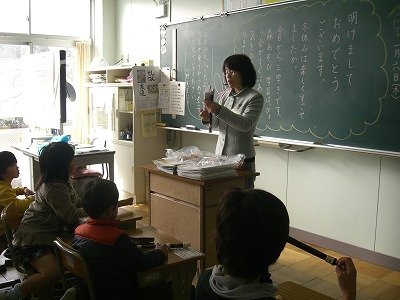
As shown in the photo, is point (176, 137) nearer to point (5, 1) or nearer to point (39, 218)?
point (5, 1)

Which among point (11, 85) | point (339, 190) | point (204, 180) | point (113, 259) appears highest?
point (11, 85)

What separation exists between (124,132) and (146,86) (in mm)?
669

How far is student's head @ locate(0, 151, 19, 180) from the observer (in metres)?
2.64

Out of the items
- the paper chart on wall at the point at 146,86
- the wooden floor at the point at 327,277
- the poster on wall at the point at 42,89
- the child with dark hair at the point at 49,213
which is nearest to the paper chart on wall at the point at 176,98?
the paper chart on wall at the point at 146,86

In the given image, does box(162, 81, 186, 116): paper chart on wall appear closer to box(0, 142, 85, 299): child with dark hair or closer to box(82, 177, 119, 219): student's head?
box(0, 142, 85, 299): child with dark hair

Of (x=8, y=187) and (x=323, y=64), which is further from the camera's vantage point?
(x=323, y=64)

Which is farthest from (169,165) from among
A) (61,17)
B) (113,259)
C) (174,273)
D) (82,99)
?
(61,17)

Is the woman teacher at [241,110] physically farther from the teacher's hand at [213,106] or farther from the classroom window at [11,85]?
the classroom window at [11,85]

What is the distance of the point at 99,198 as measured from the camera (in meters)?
1.86

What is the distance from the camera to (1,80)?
5.54 m

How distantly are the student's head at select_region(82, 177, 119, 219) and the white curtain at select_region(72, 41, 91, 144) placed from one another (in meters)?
4.31

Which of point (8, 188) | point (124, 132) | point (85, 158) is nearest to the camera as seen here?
point (8, 188)

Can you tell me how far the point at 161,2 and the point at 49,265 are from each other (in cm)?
375

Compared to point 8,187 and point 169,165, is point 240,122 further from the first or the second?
point 8,187
